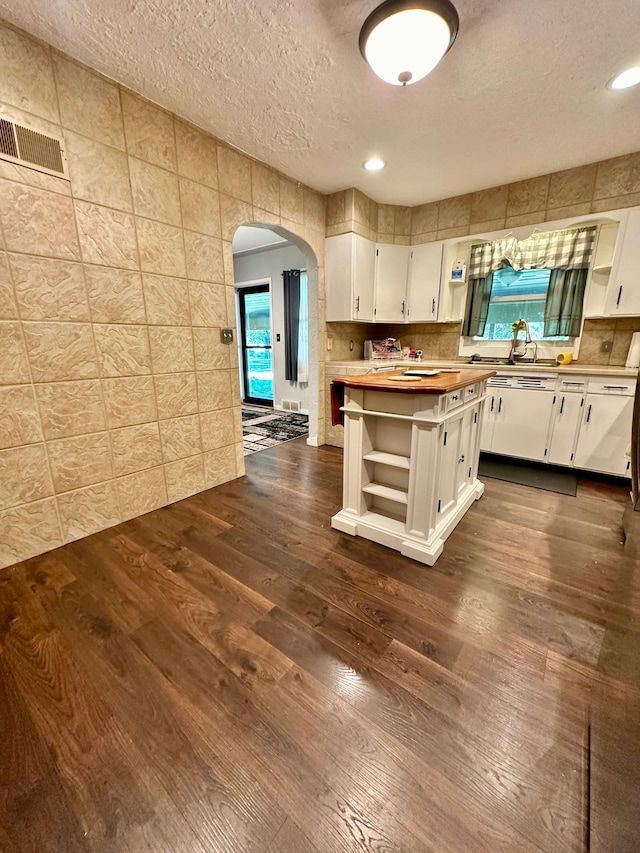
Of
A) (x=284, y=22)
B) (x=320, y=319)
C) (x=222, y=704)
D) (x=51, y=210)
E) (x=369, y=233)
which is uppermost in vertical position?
(x=284, y=22)

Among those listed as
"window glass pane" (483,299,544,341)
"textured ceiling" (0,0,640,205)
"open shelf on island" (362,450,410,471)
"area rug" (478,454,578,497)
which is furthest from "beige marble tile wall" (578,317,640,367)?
"open shelf on island" (362,450,410,471)

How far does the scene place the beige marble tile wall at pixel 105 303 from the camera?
1698 mm

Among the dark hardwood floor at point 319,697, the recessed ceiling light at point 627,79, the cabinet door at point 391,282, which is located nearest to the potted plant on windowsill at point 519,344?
the cabinet door at point 391,282

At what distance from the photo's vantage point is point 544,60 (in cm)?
173

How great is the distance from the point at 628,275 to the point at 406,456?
2.60 m

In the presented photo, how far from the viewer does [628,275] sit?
2.79 m

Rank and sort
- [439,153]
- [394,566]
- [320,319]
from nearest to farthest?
[394,566], [439,153], [320,319]

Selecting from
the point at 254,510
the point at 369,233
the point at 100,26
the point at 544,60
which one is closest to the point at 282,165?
the point at 369,233

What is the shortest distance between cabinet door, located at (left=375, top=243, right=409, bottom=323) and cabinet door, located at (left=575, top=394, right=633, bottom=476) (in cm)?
206

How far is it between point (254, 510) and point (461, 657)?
59.7 inches

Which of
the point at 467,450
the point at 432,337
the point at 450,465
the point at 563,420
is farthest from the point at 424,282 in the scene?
the point at 450,465

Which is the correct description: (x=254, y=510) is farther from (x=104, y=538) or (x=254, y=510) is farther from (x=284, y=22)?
(x=284, y=22)

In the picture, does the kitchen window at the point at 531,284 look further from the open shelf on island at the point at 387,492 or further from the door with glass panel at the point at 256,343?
the door with glass panel at the point at 256,343

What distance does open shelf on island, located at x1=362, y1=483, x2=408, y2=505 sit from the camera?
1.96 m
